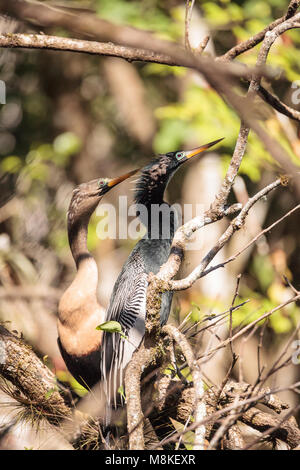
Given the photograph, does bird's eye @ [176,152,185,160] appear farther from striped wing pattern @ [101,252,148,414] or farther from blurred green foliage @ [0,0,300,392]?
blurred green foliage @ [0,0,300,392]

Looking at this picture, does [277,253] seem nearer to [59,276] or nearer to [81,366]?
[59,276]

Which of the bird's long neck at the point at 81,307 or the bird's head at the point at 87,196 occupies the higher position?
the bird's head at the point at 87,196

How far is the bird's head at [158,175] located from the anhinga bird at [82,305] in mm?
218

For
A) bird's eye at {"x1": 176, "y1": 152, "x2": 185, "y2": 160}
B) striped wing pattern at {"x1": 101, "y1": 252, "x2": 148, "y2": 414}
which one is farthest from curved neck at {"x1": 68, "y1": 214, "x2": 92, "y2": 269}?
bird's eye at {"x1": 176, "y1": 152, "x2": 185, "y2": 160}

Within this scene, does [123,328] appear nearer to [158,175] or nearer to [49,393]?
[49,393]

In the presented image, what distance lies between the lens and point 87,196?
1.85m

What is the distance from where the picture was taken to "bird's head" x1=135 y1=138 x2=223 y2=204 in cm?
203

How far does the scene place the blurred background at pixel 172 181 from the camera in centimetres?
310

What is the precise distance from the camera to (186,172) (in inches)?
147

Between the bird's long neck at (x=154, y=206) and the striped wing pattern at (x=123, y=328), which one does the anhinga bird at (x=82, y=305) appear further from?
the bird's long neck at (x=154, y=206)

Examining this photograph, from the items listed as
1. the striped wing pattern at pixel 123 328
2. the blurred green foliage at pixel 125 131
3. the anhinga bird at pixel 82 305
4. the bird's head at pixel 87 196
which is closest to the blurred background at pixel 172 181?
the blurred green foliage at pixel 125 131

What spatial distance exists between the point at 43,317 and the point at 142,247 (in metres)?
1.44

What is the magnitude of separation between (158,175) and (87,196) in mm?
342

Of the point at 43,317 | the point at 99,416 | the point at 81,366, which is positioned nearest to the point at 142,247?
the point at 81,366
